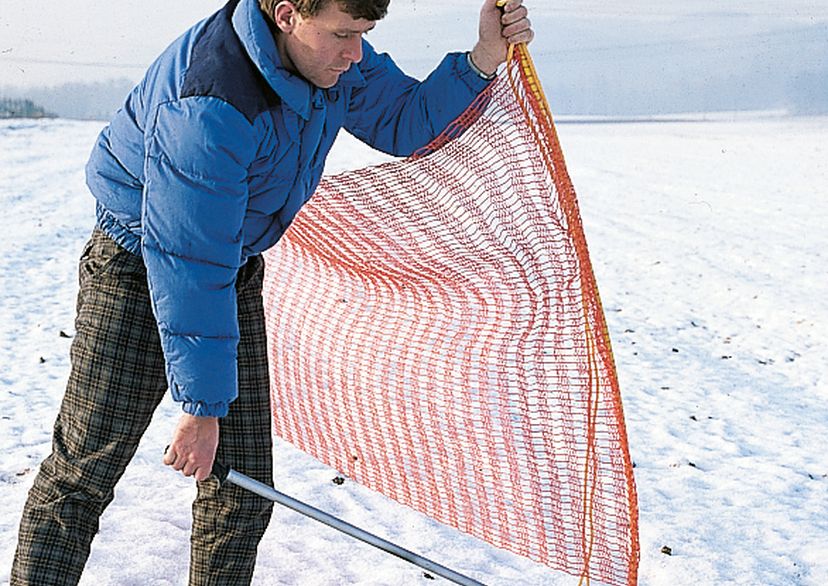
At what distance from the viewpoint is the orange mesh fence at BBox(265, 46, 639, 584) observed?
2762 mm

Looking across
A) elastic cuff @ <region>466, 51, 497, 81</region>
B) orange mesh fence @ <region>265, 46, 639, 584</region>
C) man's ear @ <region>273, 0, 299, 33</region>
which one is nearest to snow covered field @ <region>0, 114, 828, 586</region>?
orange mesh fence @ <region>265, 46, 639, 584</region>

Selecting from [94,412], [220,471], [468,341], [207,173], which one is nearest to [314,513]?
[220,471]

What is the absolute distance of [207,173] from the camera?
6.69 ft

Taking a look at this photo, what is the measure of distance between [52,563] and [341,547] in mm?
1252

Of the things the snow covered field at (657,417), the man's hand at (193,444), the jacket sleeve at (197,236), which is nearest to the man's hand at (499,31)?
the jacket sleeve at (197,236)

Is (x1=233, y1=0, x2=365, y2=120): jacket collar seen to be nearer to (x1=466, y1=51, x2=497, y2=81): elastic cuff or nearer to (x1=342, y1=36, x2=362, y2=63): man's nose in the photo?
(x1=342, y1=36, x2=362, y2=63): man's nose

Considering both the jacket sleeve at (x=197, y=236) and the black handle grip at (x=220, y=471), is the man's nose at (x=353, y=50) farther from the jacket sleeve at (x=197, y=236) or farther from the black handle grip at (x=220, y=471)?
the black handle grip at (x=220, y=471)

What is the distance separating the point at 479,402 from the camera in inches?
132

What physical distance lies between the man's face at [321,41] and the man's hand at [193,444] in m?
0.76

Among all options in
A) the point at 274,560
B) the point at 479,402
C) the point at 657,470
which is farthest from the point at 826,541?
the point at 274,560

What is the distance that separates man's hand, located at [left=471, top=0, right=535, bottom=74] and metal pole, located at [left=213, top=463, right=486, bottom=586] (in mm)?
1160

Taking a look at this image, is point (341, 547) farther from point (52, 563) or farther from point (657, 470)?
point (657, 470)

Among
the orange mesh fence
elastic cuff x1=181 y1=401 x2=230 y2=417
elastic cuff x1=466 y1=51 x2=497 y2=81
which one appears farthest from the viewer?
the orange mesh fence

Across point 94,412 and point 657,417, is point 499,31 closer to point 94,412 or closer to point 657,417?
point 94,412
